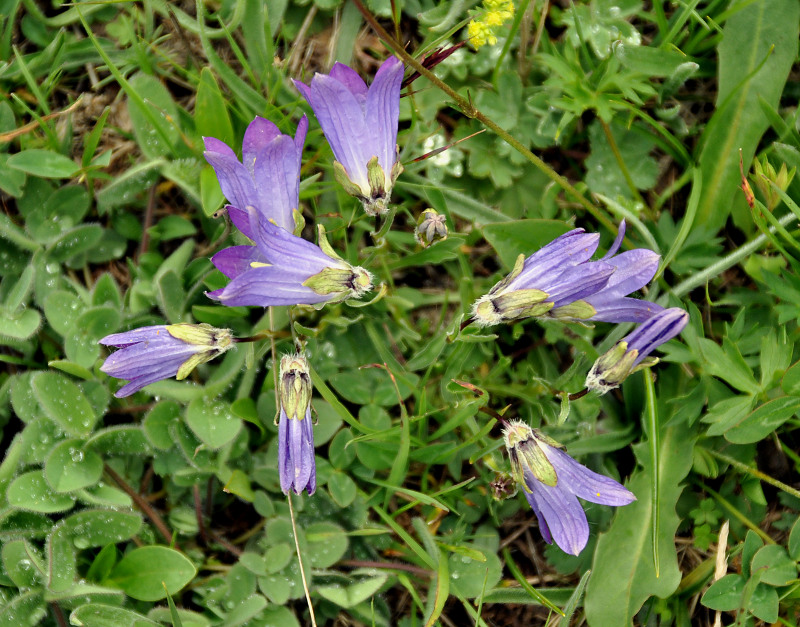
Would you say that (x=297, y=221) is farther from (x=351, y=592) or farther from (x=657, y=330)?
(x=351, y=592)

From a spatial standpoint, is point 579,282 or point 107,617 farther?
point 107,617

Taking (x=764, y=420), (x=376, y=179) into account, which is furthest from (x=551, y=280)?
(x=764, y=420)

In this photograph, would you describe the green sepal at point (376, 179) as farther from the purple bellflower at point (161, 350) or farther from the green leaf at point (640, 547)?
the green leaf at point (640, 547)

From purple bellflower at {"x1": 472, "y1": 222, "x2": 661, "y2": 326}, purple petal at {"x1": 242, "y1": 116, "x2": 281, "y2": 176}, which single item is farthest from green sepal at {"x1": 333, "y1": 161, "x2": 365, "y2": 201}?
purple bellflower at {"x1": 472, "y1": 222, "x2": 661, "y2": 326}

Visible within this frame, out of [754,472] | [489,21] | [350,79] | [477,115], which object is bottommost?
[754,472]

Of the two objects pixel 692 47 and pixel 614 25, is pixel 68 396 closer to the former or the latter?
pixel 614 25

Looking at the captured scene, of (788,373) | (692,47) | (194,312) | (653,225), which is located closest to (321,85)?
(194,312)

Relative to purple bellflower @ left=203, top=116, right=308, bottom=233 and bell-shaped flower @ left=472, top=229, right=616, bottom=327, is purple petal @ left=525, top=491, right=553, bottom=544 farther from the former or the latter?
purple bellflower @ left=203, top=116, right=308, bottom=233
